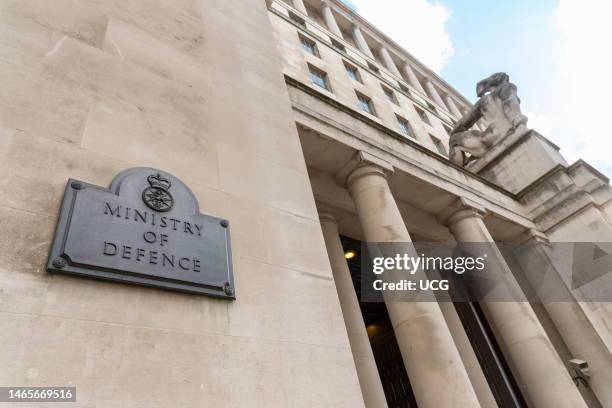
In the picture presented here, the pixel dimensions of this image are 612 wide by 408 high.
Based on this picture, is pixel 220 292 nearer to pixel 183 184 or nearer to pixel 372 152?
pixel 183 184

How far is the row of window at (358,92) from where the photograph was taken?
2448cm

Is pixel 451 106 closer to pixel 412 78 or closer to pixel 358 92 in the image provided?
pixel 412 78

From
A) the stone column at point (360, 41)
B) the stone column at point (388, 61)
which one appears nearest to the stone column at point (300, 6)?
the stone column at point (360, 41)

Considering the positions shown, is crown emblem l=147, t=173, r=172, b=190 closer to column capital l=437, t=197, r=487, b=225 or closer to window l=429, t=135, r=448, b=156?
column capital l=437, t=197, r=487, b=225

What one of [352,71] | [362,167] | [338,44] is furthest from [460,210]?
[338,44]

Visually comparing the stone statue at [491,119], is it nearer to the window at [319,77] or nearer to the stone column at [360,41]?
the window at [319,77]

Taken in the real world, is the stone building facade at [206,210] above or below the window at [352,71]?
below

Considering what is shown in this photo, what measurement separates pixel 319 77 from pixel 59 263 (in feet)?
76.3

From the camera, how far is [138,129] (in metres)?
5.01

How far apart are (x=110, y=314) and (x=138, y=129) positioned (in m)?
2.58

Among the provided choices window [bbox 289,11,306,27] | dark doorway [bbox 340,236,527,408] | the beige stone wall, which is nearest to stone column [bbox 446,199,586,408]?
dark doorway [bbox 340,236,527,408]

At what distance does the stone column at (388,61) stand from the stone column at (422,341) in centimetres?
2797

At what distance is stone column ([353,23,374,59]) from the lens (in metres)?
33.6

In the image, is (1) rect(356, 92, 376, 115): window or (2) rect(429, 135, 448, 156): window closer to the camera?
(1) rect(356, 92, 376, 115): window
